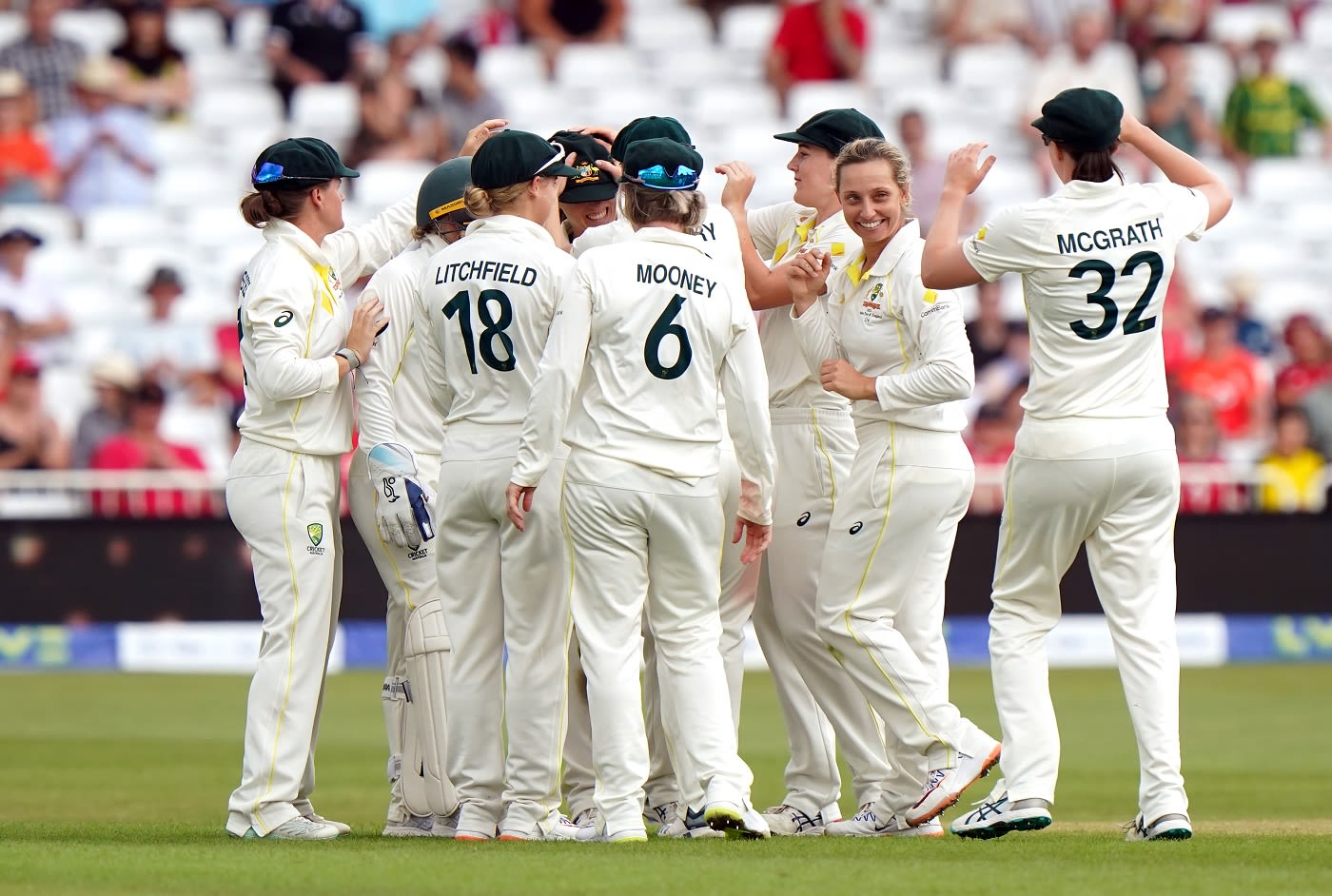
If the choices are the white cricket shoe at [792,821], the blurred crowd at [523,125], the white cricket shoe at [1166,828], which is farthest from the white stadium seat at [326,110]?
the white cricket shoe at [1166,828]

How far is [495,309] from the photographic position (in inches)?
273

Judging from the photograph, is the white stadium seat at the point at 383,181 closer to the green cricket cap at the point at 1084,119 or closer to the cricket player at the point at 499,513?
the cricket player at the point at 499,513

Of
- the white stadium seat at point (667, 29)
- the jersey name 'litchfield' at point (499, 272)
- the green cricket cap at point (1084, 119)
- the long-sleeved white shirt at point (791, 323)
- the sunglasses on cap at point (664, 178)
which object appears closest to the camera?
the green cricket cap at point (1084, 119)

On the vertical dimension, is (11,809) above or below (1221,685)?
above

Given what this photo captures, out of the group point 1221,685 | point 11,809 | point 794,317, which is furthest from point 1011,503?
point 1221,685

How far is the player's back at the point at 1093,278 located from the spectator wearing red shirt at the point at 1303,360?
388 inches

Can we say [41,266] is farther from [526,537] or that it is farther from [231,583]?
[526,537]

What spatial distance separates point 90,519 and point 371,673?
2325 mm

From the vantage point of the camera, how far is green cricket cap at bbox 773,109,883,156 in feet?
25.1

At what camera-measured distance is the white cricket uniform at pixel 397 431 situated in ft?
24.3

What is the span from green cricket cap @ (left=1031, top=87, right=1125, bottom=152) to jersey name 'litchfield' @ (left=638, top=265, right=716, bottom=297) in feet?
3.96

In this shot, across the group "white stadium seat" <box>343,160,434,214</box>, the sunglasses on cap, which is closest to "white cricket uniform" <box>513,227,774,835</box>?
the sunglasses on cap

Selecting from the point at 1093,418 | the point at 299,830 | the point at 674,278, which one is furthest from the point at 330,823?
the point at 1093,418

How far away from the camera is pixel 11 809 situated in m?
8.29
